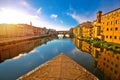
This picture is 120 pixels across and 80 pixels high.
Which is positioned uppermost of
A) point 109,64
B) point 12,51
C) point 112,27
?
point 112,27

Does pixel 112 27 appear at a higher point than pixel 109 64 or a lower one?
higher

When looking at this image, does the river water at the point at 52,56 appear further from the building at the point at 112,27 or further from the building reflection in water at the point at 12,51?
the building at the point at 112,27

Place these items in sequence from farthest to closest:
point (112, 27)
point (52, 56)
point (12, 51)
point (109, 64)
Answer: point (112, 27) < point (12, 51) < point (52, 56) < point (109, 64)

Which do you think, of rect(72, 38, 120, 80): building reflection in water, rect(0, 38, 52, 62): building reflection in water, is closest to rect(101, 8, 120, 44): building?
rect(72, 38, 120, 80): building reflection in water

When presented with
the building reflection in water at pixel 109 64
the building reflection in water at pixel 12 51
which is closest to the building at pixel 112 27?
the building reflection in water at pixel 109 64

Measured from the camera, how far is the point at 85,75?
7.68 meters

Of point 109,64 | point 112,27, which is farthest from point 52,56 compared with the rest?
point 112,27

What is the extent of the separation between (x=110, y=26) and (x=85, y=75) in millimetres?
29400

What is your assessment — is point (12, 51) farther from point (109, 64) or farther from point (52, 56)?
point (109, 64)

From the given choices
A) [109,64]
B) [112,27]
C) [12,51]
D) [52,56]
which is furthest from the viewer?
[112,27]

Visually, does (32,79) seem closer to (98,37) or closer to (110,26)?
(110,26)

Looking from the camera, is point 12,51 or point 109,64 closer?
point 109,64

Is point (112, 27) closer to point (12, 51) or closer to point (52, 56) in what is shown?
point (52, 56)

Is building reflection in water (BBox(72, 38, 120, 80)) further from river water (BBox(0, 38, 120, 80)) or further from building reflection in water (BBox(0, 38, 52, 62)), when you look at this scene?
building reflection in water (BBox(0, 38, 52, 62))
